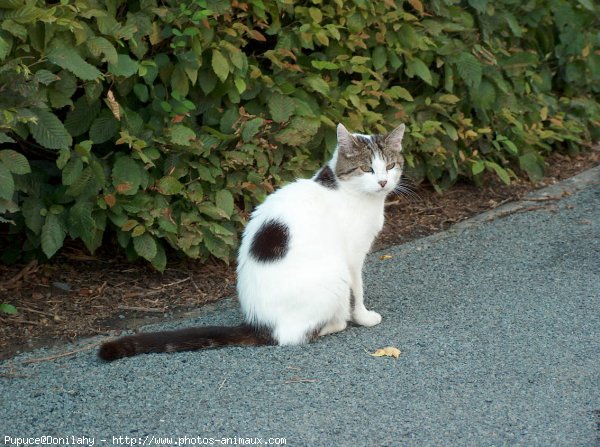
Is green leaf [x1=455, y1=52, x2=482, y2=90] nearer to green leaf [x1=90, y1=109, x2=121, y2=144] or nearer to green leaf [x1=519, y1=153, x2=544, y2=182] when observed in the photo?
green leaf [x1=519, y1=153, x2=544, y2=182]

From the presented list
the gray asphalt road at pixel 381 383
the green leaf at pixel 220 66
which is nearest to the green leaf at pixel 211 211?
the gray asphalt road at pixel 381 383

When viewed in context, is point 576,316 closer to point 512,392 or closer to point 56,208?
point 512,392

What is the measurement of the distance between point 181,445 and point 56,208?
2075 mm

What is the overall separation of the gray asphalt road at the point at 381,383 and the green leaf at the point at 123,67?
146 cm

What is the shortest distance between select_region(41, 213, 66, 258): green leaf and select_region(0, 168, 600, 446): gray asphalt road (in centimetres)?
55

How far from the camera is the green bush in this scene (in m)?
4.59

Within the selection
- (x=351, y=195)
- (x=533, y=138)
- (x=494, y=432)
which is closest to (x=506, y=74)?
(x=533, y=138)

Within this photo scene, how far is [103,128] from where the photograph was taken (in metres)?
5.05

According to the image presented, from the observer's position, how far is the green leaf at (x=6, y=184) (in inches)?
167

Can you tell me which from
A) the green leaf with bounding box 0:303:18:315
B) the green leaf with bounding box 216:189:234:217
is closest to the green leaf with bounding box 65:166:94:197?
the green leaf with bounding box 0:303:18:315

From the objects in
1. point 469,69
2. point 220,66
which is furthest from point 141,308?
point 469,69

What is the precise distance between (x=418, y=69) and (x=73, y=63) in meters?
2.84

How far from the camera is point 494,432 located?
3.55m

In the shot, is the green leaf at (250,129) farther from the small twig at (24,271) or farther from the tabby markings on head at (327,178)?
the small twig at (24,271)
